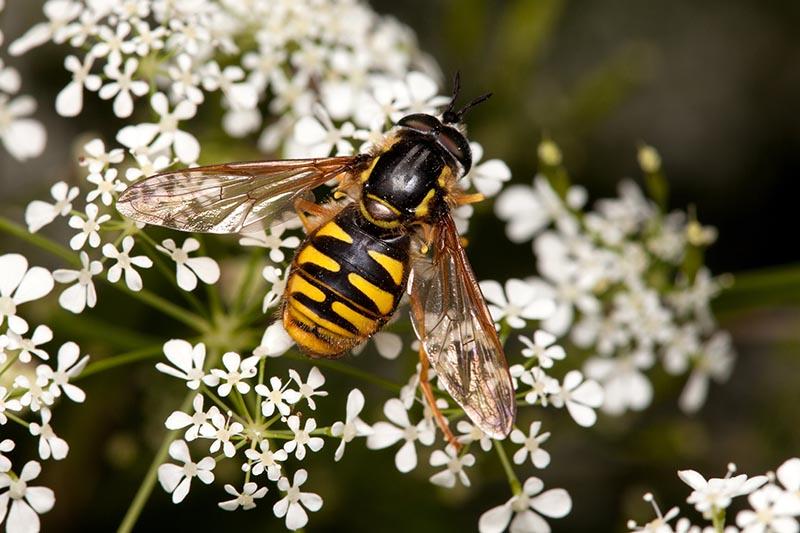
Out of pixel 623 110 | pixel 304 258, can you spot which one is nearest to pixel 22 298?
pixel 304 258

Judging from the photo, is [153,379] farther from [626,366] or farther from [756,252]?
[756,252]

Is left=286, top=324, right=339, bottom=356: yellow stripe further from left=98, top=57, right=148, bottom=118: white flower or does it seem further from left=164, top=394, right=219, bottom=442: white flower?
left=98, top=57, right=148, bottom=118: white flower

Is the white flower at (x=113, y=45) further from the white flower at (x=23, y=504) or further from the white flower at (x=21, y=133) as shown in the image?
the white flower at (x=23, y=504)

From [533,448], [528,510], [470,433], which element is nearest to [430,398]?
[470,433]

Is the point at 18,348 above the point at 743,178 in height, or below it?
below

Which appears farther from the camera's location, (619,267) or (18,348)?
(619,267)

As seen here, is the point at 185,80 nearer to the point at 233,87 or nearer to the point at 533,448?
the point at 233,87

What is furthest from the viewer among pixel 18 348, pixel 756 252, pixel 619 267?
pixel 756 252
